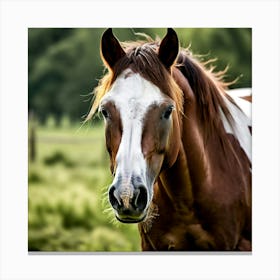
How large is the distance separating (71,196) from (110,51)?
103cm

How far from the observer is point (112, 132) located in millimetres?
2197

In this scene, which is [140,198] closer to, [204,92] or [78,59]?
[204,92]

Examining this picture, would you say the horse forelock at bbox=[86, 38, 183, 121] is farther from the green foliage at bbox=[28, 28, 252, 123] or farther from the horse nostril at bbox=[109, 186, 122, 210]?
the green foliage at bbox=[28, 28, 252, 123]

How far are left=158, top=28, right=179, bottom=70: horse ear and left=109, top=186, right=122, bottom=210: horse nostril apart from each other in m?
0.60

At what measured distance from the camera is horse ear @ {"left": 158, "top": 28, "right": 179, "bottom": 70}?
7.54 ft

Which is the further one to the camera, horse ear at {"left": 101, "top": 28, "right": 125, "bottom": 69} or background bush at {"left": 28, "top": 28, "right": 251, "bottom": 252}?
background bush at {"left": 28, "top": 28, "right": 251, "bottom": 252}

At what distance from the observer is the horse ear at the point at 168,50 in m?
2.30

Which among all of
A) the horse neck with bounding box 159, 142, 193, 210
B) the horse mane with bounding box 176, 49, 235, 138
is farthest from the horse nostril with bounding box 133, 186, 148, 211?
the horse mane with bounding box 176, 49, 235, 138

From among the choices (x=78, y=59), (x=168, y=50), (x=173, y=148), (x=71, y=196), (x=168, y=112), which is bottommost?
(x=71, y=196)

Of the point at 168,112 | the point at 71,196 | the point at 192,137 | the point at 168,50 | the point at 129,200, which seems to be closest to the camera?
the point at 129,200

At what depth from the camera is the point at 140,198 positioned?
2.12 meters

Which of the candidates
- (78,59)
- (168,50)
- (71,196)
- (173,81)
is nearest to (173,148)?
(173,81)
